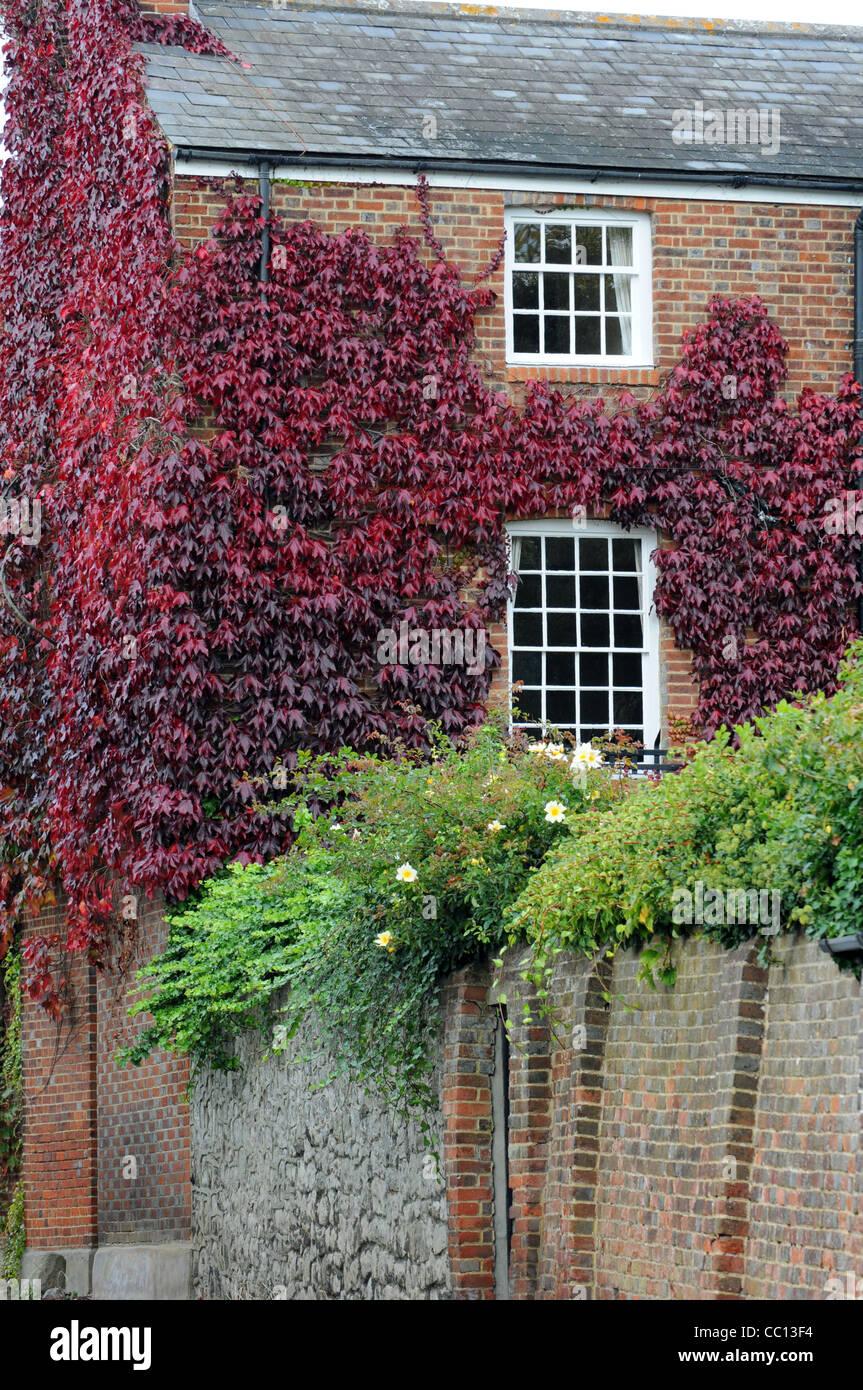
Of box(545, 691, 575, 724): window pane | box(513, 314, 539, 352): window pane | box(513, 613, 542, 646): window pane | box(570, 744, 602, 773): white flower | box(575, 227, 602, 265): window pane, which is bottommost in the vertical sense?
box(570, 744, 602, 773): white flower

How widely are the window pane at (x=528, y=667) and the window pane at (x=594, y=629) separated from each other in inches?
17.4

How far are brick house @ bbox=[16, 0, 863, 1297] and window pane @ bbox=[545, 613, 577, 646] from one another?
2 cm

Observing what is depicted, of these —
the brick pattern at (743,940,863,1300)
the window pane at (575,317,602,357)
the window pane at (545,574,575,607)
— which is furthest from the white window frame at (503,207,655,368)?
the brick pattern at (743,940,863,1300)

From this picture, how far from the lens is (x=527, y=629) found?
1694 centimetres

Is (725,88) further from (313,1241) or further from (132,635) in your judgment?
(313,1241)

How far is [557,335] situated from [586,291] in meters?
0.50

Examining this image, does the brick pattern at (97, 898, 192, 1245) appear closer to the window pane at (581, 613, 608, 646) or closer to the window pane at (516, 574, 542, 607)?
the window pane at (516, 574, 542, 607)

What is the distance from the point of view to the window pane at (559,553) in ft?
55.8

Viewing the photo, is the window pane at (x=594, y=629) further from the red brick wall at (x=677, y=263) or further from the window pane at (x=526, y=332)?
the window pane at (x=526, y=332)

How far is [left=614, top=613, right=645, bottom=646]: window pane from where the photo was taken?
17.0 meters

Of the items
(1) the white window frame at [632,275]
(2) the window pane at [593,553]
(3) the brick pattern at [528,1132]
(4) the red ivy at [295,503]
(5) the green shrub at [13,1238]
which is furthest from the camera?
(5) the green shrub at [13,1238]

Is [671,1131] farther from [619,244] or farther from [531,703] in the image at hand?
[619,244]


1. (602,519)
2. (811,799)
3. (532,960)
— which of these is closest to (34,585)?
(602,519)

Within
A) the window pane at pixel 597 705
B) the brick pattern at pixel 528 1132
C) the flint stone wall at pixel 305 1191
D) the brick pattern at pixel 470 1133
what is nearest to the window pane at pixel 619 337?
the window pane at pixel 597 705
